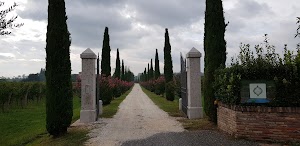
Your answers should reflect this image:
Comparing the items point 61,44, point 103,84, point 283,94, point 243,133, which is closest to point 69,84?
point 61,44

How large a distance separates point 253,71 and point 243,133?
1.77 meters

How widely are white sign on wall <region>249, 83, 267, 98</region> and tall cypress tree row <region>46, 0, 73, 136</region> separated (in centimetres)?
582

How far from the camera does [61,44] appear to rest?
392 inches

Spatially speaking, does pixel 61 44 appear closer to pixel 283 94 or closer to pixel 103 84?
pixel 283 94

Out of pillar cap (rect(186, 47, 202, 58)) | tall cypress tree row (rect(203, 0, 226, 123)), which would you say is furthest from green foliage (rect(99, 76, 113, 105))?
tall cypress tree row (rect(203, 0, 226, 123))

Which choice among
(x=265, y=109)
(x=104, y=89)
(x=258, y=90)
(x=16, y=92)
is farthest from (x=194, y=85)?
(x=16, y=92)

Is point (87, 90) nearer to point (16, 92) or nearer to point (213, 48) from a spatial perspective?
point (213, 48)

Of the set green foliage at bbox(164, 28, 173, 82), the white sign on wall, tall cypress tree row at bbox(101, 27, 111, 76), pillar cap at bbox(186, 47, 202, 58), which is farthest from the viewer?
green foliage at bbox(164, 28, 173, 82)

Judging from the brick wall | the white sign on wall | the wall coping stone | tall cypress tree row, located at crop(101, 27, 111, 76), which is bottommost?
the brick wall

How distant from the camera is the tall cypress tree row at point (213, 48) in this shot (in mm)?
11359

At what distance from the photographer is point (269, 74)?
8.41m

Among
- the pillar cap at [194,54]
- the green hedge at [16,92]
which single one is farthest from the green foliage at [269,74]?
the green hedge at [16,92]

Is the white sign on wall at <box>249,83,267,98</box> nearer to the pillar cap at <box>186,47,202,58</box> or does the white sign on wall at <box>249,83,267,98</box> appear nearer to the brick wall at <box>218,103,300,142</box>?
the brick wall at <box>218,103,300,142</box>

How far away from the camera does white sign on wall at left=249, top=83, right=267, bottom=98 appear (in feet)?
27.5
